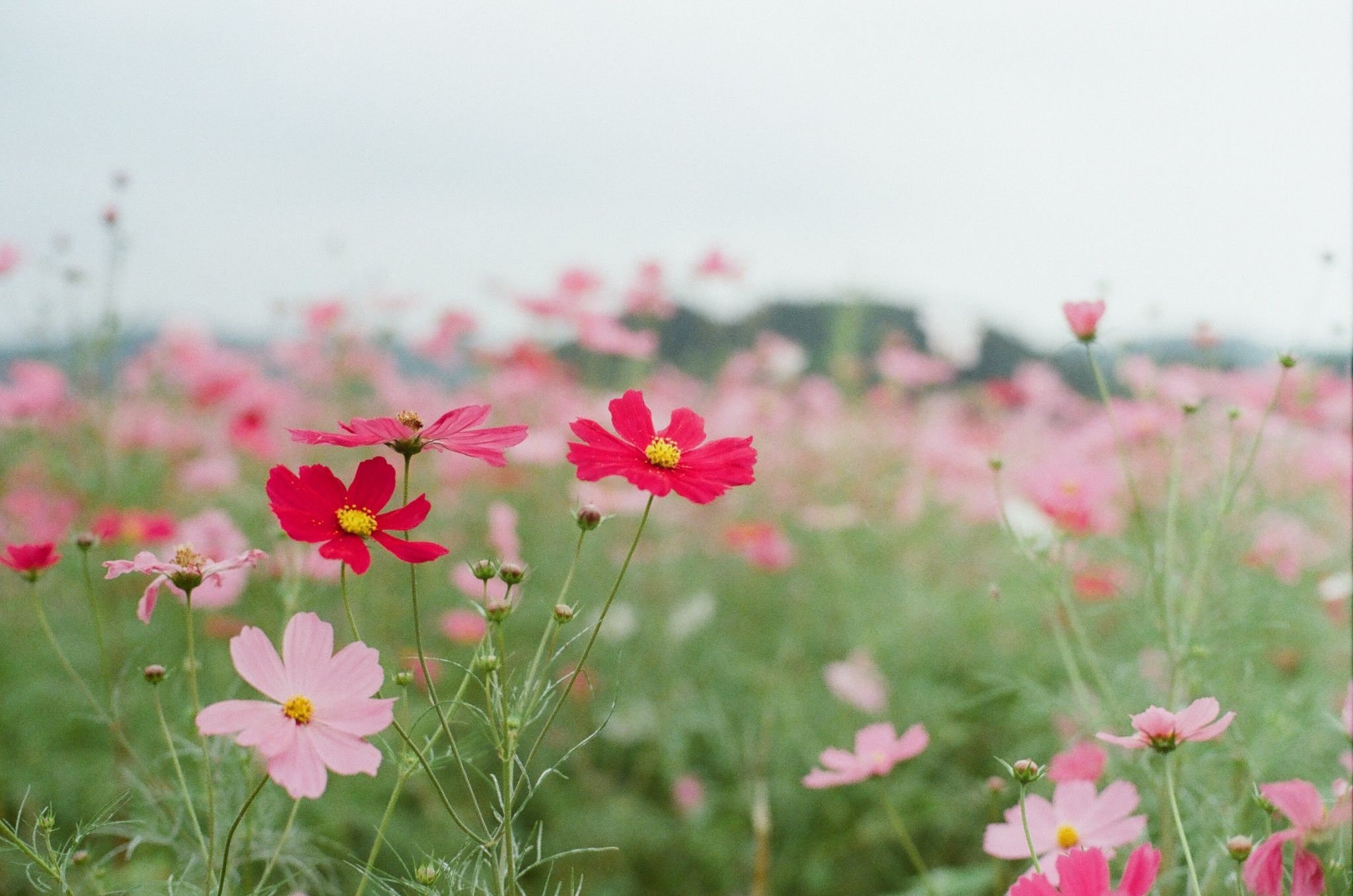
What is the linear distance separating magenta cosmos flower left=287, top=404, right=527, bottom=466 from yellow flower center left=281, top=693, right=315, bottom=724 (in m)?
0.13

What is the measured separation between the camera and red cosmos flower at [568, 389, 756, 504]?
0.56 metres

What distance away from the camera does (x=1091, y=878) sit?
471 mm

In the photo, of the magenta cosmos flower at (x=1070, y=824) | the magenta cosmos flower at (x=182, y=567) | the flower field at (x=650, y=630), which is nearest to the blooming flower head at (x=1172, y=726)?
the flower field at (x=650, y=630)

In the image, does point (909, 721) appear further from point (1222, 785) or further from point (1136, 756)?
point (1136, 756)

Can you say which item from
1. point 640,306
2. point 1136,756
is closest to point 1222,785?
point 1136,756

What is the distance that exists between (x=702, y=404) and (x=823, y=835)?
1921 millimetres

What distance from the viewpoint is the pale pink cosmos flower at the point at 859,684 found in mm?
1611

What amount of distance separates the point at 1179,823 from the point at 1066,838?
0.21m

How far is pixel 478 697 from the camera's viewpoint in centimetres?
174

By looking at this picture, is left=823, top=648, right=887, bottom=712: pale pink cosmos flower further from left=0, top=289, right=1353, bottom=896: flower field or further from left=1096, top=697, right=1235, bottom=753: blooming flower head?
left=1096, top=697, right=1235, bottom=753: blooming flower head

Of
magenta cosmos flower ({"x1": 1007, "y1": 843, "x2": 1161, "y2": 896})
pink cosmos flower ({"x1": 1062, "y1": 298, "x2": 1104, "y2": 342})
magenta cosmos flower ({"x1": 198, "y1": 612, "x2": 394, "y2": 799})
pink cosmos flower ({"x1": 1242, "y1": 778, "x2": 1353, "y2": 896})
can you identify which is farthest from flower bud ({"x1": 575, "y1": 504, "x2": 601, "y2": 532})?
pink cosmos flower ({"x1": 1062, "y1": 298, "x2": 1104, "y2": 342})

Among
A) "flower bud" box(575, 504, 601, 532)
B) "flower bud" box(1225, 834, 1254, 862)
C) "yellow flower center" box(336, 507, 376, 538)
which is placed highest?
"flower bud" box(575, 504, 601, 532)

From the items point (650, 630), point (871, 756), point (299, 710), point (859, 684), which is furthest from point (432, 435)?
point (650, 630)

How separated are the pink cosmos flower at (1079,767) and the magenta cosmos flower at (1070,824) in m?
0.03
